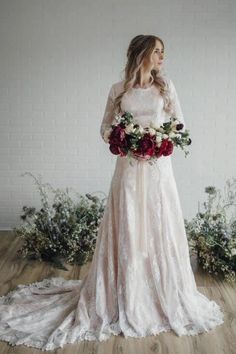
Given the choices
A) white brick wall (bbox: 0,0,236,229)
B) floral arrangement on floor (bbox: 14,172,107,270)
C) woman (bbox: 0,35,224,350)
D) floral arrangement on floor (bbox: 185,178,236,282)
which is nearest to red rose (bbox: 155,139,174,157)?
woman (bbox: 0,35,224,350)

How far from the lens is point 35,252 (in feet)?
16.5

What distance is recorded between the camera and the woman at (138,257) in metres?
3.44

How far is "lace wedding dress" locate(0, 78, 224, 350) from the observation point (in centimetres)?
346

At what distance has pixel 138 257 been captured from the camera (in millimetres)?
3520

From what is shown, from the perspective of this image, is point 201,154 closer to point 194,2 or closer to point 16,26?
point 194,2

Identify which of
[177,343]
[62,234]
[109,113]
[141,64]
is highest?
[141,64]

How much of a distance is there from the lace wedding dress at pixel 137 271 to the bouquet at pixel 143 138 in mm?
190

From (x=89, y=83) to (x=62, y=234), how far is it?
1.76 m

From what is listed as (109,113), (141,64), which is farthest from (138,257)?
(141,64)

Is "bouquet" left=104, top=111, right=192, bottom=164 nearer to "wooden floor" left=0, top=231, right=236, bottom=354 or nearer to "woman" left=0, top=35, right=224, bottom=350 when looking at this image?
"woman" left=0, top=35, right=224, bottom=350

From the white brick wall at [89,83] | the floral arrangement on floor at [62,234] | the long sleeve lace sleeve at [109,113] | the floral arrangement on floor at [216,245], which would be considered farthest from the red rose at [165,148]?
the white brick wall at [89,83]

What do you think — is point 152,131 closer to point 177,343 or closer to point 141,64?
point 141,64

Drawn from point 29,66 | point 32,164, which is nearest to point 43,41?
point 29,66

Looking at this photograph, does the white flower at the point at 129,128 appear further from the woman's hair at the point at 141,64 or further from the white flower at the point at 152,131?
the woman's hair at the point at 141,64
